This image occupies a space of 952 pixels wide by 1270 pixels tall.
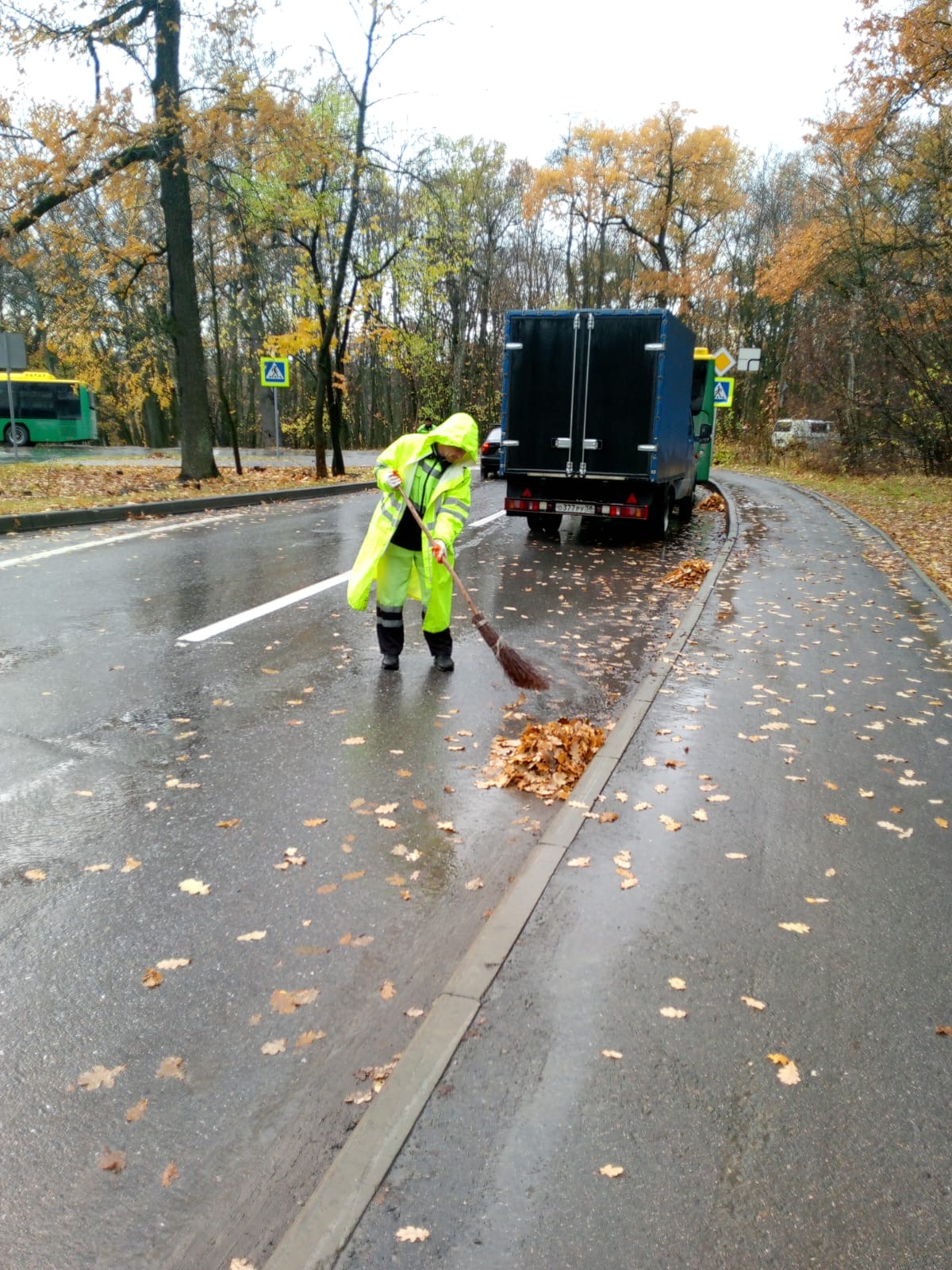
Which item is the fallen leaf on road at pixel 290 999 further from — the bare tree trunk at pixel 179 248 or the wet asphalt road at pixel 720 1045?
the bare tree trunk at pixel 179 248

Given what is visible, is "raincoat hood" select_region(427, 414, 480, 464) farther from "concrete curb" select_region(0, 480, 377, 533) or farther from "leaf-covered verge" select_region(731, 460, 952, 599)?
"concrete curb" select_region(0, 480, 377, 533)

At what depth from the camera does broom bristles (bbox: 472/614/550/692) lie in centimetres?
675

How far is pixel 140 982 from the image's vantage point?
3.28 metres

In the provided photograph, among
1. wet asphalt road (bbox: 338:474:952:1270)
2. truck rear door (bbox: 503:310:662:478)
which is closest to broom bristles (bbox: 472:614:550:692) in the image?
wet asphalt road (bbox: 338:474:952:1270)

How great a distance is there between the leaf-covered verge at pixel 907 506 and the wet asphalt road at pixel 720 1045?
280 inches

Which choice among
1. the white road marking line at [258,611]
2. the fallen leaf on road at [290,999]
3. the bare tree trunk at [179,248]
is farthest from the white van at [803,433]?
the fallen leaf on road at [290,999]

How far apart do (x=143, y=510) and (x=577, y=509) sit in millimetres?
6966

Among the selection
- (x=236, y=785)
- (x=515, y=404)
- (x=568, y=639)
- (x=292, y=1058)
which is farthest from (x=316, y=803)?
(x=515, y=404)

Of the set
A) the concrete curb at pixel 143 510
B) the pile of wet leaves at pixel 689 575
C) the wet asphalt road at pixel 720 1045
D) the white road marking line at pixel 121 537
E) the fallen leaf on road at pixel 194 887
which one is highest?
the concrete curb at pixel 143 510

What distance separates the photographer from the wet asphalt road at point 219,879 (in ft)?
8.23

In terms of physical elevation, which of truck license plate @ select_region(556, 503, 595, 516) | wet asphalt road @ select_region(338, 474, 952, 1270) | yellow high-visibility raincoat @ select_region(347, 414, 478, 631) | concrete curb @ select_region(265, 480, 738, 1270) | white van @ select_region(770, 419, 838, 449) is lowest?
wet asphalt road @ select_region(338, 474, 952, 1270)

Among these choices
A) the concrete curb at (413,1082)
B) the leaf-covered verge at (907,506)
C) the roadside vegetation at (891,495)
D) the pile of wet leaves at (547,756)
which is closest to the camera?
the concrete curb at (413,1082)

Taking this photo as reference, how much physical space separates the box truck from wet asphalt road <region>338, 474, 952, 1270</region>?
862cm

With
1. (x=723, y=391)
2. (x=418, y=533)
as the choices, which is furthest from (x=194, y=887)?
(x=723, y=391)
